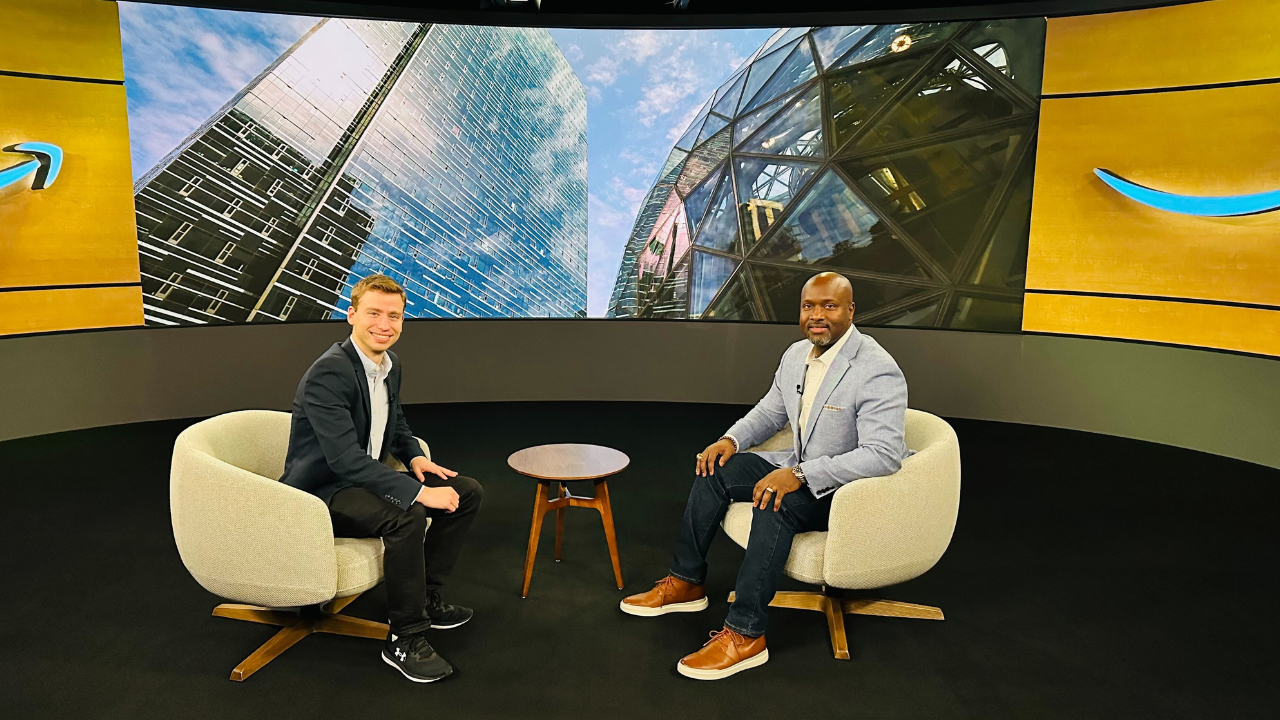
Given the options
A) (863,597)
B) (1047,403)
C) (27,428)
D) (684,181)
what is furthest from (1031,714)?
(27,428)

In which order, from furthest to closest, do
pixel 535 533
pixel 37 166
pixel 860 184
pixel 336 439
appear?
pixel 860 184
pixel 37 166
pixel 535 533
pixel 336 439

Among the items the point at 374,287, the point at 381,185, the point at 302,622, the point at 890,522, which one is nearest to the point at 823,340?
the point at 890,522

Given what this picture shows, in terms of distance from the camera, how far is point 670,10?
6.12m

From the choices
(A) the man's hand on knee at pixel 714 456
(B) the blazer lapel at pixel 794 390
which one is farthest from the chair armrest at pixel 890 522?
(A) the man's hand on knee at pixel 714 456

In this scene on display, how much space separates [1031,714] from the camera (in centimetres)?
216

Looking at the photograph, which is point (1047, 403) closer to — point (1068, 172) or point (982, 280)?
point (982, 280)

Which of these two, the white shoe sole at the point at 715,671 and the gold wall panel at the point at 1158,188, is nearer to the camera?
the white shoe sole at the point at 715,671

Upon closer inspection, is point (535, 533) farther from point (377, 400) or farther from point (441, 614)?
point (377, 400)

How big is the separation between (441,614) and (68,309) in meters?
4.14

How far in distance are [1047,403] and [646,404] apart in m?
2.96

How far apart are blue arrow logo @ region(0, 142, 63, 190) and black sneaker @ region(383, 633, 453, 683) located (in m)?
4.43

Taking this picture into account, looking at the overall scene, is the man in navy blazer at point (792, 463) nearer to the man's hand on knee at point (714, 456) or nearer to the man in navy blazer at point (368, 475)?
the man's hand on knee at point (714, 456)

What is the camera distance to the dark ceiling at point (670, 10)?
17.9 feet

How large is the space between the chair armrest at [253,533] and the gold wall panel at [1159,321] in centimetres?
515
